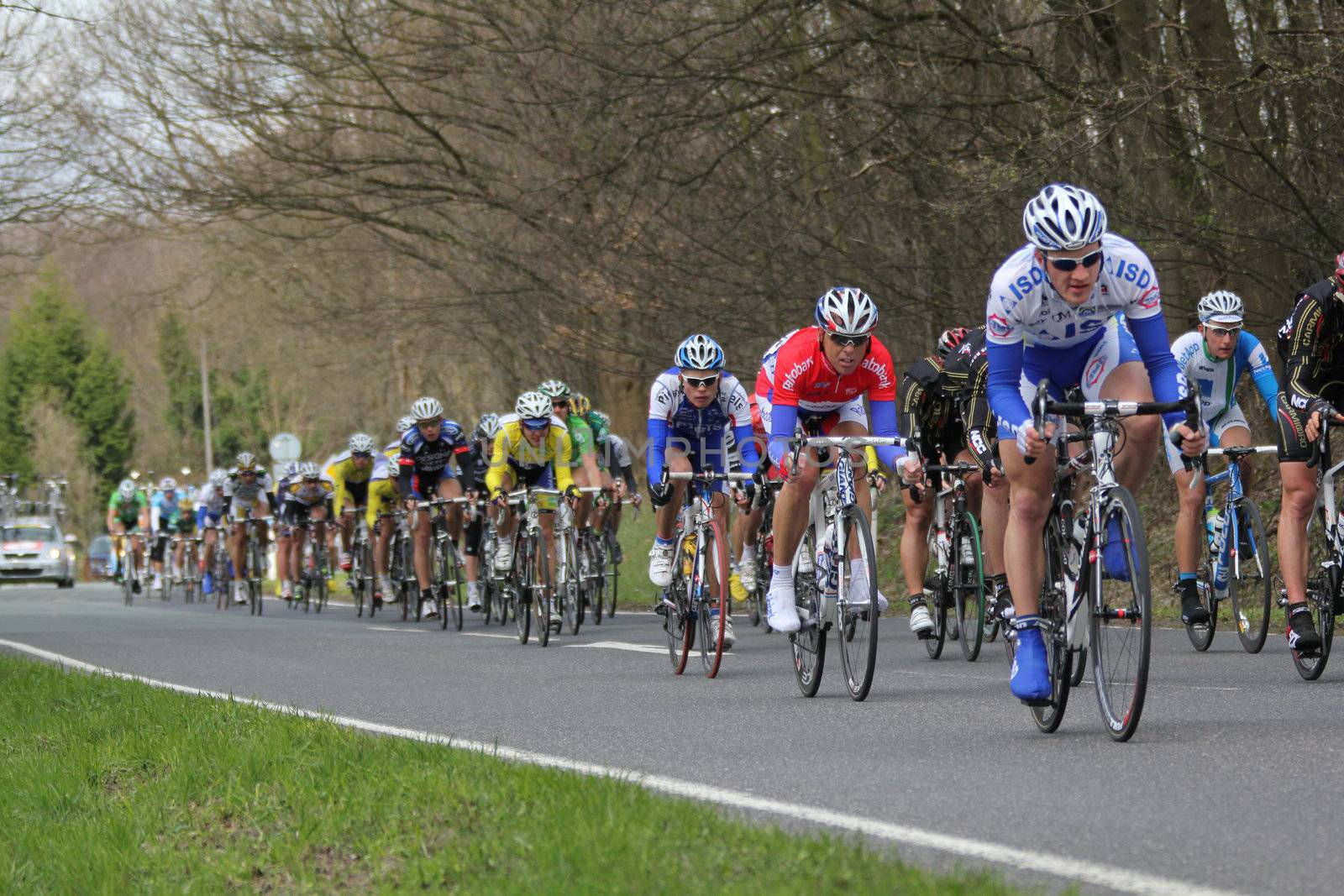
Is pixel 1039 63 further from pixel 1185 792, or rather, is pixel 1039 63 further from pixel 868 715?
pixel 1185 792

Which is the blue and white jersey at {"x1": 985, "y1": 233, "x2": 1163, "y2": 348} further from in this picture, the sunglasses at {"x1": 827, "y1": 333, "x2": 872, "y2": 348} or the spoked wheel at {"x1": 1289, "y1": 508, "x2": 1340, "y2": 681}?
the spoked wheel at {"x1": 1289, "y1": 508, "x2": 1340, "y2": 681}

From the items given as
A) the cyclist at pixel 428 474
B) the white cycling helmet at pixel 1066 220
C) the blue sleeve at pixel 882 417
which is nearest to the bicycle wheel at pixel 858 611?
the blue sleeve at pixel 882 417

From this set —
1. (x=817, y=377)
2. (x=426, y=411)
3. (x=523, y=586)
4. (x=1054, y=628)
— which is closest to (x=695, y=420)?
(x=523, y=586)

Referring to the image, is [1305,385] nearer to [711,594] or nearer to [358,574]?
[711,594]

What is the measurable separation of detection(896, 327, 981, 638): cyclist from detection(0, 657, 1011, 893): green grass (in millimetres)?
4982

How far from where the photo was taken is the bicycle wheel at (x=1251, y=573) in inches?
451

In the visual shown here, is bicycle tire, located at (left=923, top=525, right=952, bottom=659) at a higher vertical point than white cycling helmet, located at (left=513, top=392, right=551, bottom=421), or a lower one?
lower

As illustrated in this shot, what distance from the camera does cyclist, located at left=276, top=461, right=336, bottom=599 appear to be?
24.8m

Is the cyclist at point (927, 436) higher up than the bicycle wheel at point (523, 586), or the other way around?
the cyclist at point (927, 436)

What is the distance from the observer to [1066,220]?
747cm

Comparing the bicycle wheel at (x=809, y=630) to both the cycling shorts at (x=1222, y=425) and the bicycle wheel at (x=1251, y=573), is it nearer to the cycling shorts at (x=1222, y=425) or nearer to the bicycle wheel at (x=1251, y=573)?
the bicycle wheel at (x=1251, y=573)

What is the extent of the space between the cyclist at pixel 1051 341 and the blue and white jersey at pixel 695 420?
15.2ft

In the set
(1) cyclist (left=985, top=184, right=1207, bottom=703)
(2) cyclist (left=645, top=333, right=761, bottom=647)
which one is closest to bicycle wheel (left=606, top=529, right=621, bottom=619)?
(2) cyclist (left=645, top=333, right=761, bottom=647)

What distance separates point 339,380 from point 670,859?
3960 centimetres
